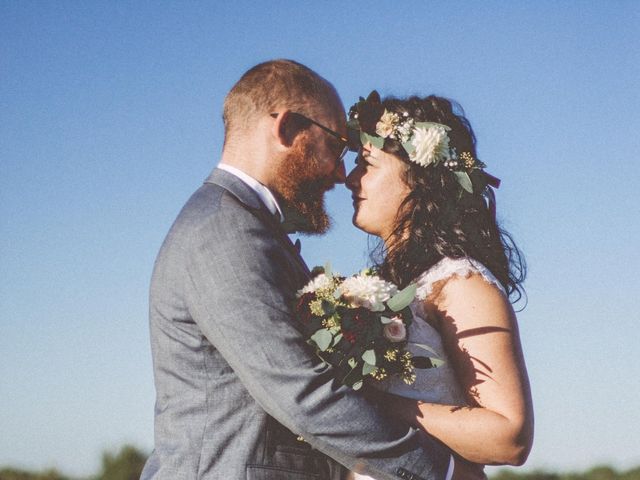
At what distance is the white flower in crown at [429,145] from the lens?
16.8 feet

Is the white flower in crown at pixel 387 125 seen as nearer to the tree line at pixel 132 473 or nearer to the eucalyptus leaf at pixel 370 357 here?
the eucalyptus leaf at pixel 370 357

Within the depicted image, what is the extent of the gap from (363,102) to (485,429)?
2438mm

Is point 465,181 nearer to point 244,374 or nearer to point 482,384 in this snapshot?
point 482,384

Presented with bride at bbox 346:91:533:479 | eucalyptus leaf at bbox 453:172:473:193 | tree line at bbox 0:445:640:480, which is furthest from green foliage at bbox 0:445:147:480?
eucalyptus leaf at bbox 453:172:473:193

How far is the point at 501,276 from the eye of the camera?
5.09 metres

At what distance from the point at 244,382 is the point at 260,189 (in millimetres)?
1150

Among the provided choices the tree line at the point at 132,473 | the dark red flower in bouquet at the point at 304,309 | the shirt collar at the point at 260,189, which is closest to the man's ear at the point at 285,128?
the shirt collar at the point at 260,189

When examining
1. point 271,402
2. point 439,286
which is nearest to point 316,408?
point 271,402

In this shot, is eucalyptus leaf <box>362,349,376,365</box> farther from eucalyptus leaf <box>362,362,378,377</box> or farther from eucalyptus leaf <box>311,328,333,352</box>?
eucalyptus leaf <box>311,328,333,352</box>

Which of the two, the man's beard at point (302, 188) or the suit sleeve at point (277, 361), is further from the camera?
the man's beard at point (302, 188)

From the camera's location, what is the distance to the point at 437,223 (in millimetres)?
5188

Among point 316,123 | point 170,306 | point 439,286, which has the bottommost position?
point 170,306

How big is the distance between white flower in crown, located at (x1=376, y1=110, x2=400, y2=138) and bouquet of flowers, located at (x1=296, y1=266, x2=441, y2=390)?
1.35m

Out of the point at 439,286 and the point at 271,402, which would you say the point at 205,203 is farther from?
the point at 439,286
